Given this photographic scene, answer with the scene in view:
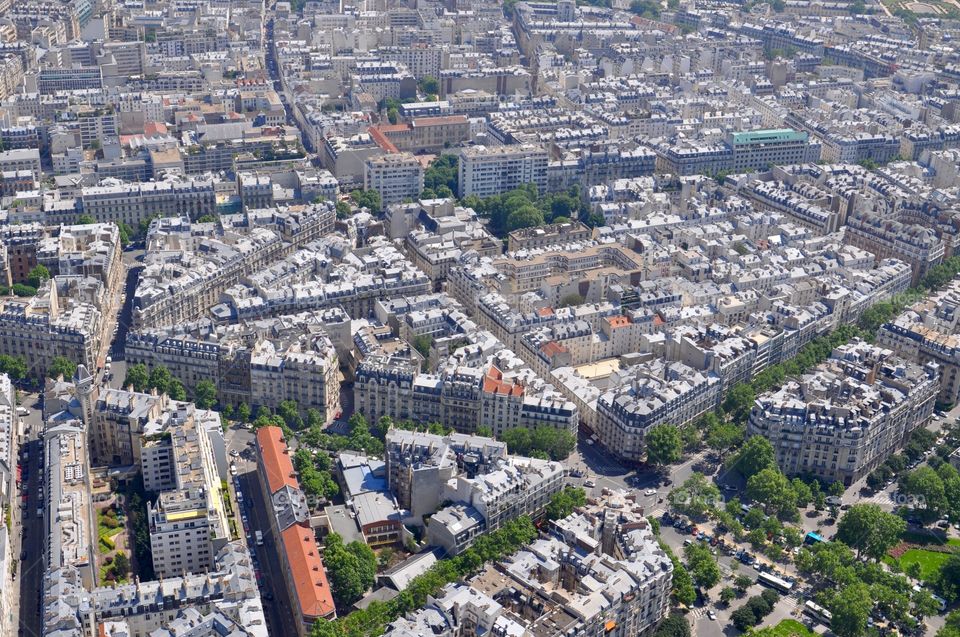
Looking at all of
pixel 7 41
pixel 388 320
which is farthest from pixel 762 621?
pixel 7 41

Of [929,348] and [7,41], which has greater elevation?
[7,41]

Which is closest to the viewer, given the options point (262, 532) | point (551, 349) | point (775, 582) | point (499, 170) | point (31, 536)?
point (775, 582)

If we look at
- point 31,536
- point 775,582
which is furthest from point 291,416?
point 775,582

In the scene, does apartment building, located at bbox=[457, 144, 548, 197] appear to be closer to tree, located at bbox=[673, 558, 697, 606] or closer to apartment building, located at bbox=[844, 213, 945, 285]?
apartment building, located at bbox=[844, 213, 945, 285]

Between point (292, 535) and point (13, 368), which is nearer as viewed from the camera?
point (292, 535)

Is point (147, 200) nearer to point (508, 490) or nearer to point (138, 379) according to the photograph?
point (138, 379)

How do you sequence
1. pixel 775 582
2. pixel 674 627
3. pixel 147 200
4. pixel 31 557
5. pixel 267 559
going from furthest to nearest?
pixel 147 200, pixel 267 559, pixel 775 582, pixel 31 557, pixel 674 627

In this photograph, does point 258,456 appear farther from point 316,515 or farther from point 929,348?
point 929,348

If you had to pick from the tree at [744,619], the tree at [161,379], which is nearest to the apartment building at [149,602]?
the tree at [161,379]
